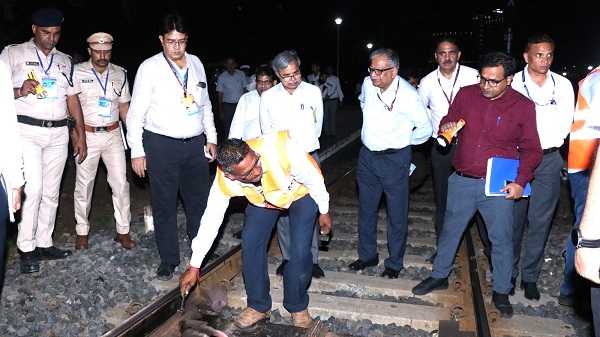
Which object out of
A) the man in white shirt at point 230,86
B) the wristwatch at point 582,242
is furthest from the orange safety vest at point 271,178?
Answer: the man in white shirt at point 230,86

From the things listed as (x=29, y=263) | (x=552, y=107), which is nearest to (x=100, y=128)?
(x=29, y=263)

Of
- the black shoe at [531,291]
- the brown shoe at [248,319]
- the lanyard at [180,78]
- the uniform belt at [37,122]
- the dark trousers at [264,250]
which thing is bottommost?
the black shoe at [531,291]

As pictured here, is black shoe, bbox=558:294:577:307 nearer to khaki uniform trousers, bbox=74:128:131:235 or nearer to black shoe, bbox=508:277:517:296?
black shoe, bbox=508:277:517:296

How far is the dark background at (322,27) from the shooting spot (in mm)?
19625

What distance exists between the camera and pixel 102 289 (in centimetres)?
512

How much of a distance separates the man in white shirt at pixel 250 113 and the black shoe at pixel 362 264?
1.57 m

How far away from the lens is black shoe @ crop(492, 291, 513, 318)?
4672mm

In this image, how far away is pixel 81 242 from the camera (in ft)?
20.4

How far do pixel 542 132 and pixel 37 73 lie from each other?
4.53 m

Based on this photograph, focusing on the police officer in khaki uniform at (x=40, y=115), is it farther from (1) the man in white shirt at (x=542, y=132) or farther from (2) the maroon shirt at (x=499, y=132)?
(1) the man in white shirt at (x=542, y=132)

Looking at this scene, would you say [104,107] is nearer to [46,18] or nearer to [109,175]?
[109,175]

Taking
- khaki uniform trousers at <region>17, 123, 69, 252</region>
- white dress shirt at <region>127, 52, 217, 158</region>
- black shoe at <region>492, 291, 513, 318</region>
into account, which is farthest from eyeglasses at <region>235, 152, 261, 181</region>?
khaki uniform trousers at <region>17, 123, 69, 252</region>

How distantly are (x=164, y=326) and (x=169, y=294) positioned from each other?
1.18 feet

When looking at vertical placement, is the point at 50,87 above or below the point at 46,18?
below
